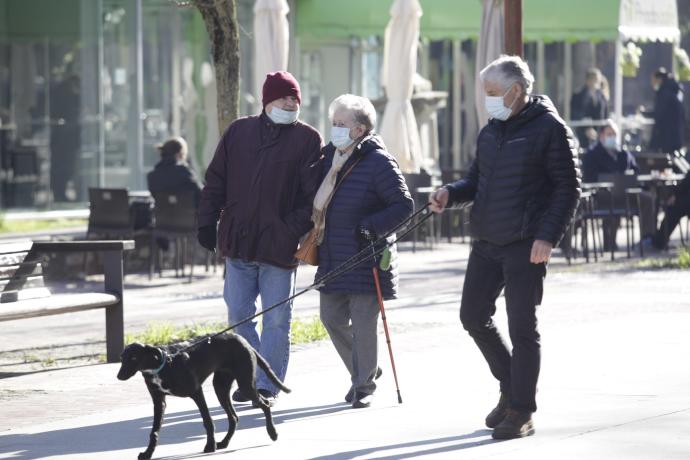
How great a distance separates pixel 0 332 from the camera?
1364 centimetres

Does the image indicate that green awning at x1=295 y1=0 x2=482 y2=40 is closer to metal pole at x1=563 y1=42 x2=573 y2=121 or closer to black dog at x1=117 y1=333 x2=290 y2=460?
metal pole at x1=563 y1=42 x2=573 y2=121

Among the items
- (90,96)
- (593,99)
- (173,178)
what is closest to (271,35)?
(173,178)

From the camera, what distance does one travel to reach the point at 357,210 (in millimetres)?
9453

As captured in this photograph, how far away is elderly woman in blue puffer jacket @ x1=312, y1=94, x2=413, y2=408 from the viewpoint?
9.43m

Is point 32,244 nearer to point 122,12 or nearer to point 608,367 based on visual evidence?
point 608,367

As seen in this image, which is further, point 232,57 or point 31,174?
point 31,174

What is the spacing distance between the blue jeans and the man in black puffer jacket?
4.50ft

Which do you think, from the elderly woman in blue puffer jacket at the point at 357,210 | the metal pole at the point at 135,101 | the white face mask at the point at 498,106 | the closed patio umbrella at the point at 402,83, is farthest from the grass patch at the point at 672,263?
the metal pole at the point at 135,101

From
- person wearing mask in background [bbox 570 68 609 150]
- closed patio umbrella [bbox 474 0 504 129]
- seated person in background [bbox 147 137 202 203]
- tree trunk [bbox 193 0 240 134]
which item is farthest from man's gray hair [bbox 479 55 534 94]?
person wearing mask in background [bbox 570 68 609 150]

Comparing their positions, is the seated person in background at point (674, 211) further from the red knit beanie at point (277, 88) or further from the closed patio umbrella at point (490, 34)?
the red knit beanie at point (277, 88)

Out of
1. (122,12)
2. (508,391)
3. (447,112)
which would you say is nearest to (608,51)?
(447,112)

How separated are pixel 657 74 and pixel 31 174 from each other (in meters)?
10.2

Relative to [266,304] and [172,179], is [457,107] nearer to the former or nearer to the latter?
[172,179]

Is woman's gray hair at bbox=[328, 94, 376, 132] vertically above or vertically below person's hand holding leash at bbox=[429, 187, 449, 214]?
above
